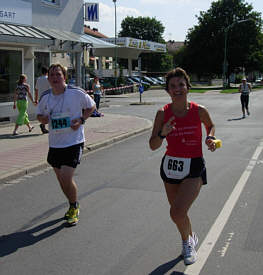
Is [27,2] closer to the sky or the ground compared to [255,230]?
closer to the sky

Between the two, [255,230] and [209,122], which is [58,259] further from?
[255,230]

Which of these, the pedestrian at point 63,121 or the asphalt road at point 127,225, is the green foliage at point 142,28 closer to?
the asphalt road at point 127,225

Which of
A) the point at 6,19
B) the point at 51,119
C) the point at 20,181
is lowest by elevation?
the point at 20,181

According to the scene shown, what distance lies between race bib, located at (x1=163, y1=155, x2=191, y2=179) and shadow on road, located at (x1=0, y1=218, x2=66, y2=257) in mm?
1698

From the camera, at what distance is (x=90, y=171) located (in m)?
8.38

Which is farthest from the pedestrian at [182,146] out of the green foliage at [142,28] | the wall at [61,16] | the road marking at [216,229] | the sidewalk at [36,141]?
the green foliage at [142,28]

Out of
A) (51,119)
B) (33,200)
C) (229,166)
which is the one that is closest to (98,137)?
(229,166)

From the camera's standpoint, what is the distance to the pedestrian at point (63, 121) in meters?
5.06

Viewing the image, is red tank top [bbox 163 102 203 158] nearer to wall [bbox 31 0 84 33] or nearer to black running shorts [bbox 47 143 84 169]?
black running shorts [bbox 47 143 84 169]

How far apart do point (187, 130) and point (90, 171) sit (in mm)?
4754

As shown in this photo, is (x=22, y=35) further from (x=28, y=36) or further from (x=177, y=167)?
(x=177, y=167)

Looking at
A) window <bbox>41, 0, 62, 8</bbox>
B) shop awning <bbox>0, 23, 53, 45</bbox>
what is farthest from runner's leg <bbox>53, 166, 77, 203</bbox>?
window <bbox>41, 0, 62, 8</bbox>

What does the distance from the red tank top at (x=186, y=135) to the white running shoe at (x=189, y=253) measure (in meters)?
0.81

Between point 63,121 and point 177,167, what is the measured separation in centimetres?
172
